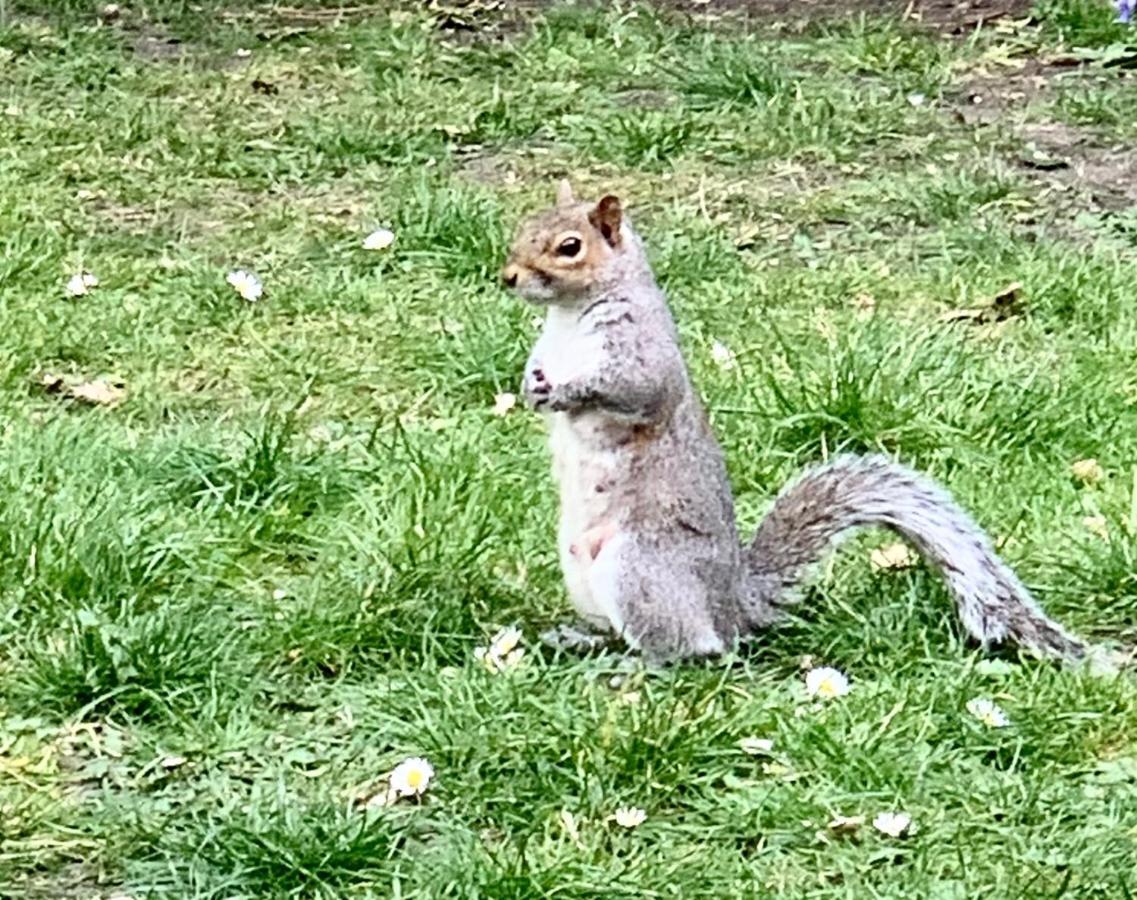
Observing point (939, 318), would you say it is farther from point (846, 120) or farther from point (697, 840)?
point (697, 840)

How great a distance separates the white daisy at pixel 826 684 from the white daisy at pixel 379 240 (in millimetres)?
2414

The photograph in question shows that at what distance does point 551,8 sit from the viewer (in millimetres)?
7758

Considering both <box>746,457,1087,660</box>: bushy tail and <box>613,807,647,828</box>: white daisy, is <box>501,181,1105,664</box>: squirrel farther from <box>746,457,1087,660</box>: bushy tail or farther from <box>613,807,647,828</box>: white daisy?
<box>613,807,647,828</box>: white daisy

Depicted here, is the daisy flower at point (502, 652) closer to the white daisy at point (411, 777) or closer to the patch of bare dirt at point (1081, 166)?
the white daisy at point (411, 777)

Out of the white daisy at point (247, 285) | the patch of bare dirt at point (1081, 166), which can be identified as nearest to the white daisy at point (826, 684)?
the white daisy at point (247, 285)

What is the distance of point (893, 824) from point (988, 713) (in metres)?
0.33

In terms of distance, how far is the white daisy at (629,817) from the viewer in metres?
3.07

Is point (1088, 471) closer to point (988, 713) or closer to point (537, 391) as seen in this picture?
point (988, 713)

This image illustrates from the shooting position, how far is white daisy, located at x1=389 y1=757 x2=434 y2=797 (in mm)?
3160

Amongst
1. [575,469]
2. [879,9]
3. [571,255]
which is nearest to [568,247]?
[571,255]

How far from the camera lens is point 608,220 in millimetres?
3551

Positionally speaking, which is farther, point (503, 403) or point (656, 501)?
point (503, 403)

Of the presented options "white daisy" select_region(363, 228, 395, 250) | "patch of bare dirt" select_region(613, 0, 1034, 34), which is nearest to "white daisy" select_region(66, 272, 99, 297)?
"white daisy" select_region(363, 228, 395, 250)

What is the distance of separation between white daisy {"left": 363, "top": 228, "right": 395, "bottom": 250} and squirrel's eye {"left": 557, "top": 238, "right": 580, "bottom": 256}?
212 cm
